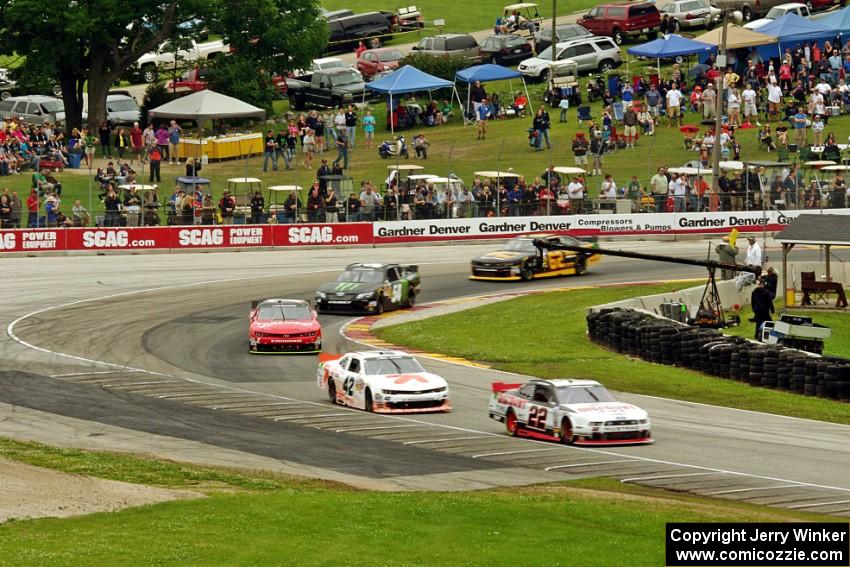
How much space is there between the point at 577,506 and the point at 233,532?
4799 millimetres

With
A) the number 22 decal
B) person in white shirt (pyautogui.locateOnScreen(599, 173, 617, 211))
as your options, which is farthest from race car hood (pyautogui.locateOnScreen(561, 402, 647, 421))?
person in white shirt (pyautogui.locateOnScreen(599, 173, 617, 211))

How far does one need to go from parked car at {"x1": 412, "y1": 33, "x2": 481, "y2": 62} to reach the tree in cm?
1033

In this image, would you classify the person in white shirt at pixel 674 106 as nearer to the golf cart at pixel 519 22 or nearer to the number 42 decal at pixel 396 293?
the golf cart at pixel 519 22

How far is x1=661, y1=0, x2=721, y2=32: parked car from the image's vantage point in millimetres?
83125

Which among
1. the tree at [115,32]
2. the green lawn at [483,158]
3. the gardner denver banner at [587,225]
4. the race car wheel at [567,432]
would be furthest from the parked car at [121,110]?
the race car wheel at [567,432]

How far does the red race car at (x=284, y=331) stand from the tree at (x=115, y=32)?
32.8m

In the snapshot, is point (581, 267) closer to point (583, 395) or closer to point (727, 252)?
point (727, 252)

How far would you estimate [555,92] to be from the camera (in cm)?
7100

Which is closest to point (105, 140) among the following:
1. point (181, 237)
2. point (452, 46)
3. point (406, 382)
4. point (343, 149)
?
point (343, 149)

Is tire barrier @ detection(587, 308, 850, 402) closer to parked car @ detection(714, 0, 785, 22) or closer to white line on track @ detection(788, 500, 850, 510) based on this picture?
white line on track @ detection(788, 500, 850, 510)

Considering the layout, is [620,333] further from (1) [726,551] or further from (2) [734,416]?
(1) [726,551]

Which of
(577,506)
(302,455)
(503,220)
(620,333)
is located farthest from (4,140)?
(577,506)

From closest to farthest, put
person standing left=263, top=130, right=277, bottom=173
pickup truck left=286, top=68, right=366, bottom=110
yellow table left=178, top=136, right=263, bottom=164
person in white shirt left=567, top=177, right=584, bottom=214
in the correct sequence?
person in white shirt left=567, top=177, right=584, bottom=214 → person standing left=263, top=130, right=277, bottom=173 → yellow table left=178, top=136, right=263, bottom=164 → pickup truck left=286, top=68, right=366, bottom=110

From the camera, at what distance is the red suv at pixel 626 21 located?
8275 centimetres
